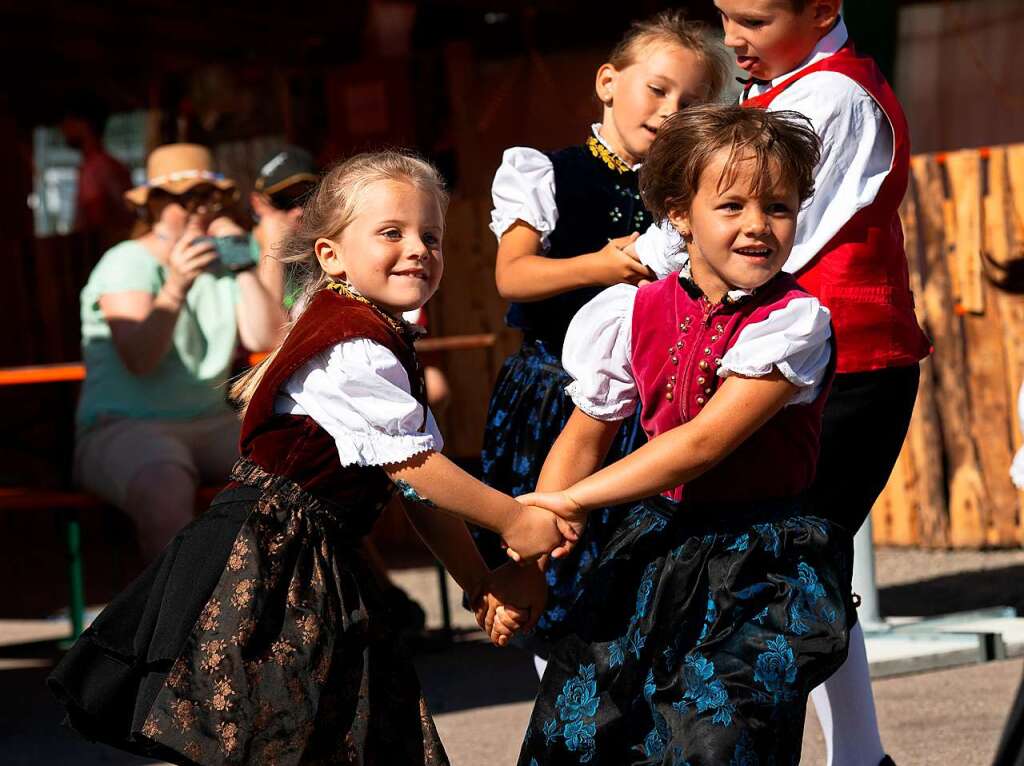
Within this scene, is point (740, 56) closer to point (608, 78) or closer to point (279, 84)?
point (608, 78)

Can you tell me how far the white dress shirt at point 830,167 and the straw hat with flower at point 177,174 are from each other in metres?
3.08

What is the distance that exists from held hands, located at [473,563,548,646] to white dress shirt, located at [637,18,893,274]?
1.99 ft

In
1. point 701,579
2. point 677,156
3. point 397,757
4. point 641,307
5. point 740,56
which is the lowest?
point 397,757

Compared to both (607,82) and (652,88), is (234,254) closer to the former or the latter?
(607,82)

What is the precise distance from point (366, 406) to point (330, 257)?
376 mm

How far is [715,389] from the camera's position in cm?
256

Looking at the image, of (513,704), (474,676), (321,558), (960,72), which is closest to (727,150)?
(321,558)

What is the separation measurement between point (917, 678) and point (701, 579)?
2.50 metres

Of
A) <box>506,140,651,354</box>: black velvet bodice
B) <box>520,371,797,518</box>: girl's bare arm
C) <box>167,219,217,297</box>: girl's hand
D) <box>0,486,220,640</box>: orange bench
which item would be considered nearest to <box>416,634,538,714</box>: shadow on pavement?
<box>0,486,220,640</box>: orange bench

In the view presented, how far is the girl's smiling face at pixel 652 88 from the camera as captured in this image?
3350mm

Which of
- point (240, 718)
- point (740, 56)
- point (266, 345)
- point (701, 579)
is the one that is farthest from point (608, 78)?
point (266, 345)

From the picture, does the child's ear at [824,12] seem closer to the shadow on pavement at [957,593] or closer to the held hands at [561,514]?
the held hands at [561,514]

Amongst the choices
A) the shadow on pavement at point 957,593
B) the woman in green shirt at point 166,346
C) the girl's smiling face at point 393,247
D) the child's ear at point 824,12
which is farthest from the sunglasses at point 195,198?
the child's ear at point 824,12

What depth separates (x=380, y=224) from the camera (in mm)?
2818
